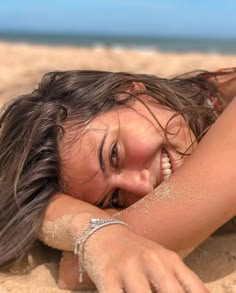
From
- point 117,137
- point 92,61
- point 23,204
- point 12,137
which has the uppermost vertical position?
point 117,137

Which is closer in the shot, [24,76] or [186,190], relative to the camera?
[186,190]

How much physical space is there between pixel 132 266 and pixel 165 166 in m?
0.68

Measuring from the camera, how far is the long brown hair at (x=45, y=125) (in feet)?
6.08

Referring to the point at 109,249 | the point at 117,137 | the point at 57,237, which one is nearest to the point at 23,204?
the point at 57,237

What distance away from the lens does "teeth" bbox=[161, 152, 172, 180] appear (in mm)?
1937

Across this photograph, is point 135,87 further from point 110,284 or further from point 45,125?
point 110,284

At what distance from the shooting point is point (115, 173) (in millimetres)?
1897

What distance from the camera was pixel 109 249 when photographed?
1398mm

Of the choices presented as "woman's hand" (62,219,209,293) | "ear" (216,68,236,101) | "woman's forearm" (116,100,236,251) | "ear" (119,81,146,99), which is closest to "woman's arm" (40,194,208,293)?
"woman's hand" (62,219,209,293)

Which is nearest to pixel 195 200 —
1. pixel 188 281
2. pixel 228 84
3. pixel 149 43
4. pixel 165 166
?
pixel 188 281

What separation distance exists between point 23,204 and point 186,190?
0.64 meters

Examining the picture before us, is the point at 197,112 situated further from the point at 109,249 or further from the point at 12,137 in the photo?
the point at 109,249

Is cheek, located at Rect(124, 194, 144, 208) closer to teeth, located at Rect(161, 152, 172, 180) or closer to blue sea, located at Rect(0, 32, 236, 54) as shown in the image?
teeth, located at Rect(161, 152, 172, 180)

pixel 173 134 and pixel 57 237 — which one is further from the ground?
pixel 173 134
